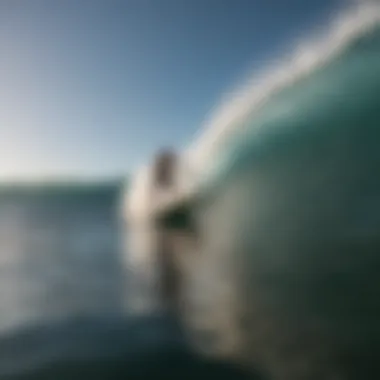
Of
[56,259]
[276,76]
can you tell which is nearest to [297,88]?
[276,76]

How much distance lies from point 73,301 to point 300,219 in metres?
0.58

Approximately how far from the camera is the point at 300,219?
1.65m

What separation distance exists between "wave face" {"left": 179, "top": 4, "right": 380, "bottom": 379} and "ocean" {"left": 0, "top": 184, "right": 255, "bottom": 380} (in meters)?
0.11

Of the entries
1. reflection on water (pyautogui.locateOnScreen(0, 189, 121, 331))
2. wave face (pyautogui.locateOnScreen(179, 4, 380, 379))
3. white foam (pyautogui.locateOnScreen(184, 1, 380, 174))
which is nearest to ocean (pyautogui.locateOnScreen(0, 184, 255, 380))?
reflection on water (pyautogui.locateOnScreen(0, 189, 121, 331))

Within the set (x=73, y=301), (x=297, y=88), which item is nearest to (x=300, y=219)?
(x=297, y=88)

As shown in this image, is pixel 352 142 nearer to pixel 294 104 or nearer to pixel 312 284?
pixel 294 104

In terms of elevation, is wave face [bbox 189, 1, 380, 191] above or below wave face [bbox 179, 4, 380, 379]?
above

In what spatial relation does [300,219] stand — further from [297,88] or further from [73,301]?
[73,301]

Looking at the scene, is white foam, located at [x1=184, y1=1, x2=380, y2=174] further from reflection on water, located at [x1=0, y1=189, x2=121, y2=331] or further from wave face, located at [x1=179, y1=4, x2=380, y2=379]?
reflection on water, located at [x1=0, y1=189, x2=121, y2=331]

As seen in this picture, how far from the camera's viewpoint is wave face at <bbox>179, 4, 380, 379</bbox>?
156 cm

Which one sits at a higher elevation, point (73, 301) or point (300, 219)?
point (300, 219)

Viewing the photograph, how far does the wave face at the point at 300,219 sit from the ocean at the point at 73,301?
0.11 m

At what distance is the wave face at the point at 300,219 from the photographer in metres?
1.56

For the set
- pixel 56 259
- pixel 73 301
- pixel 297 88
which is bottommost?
pixel 73 301
